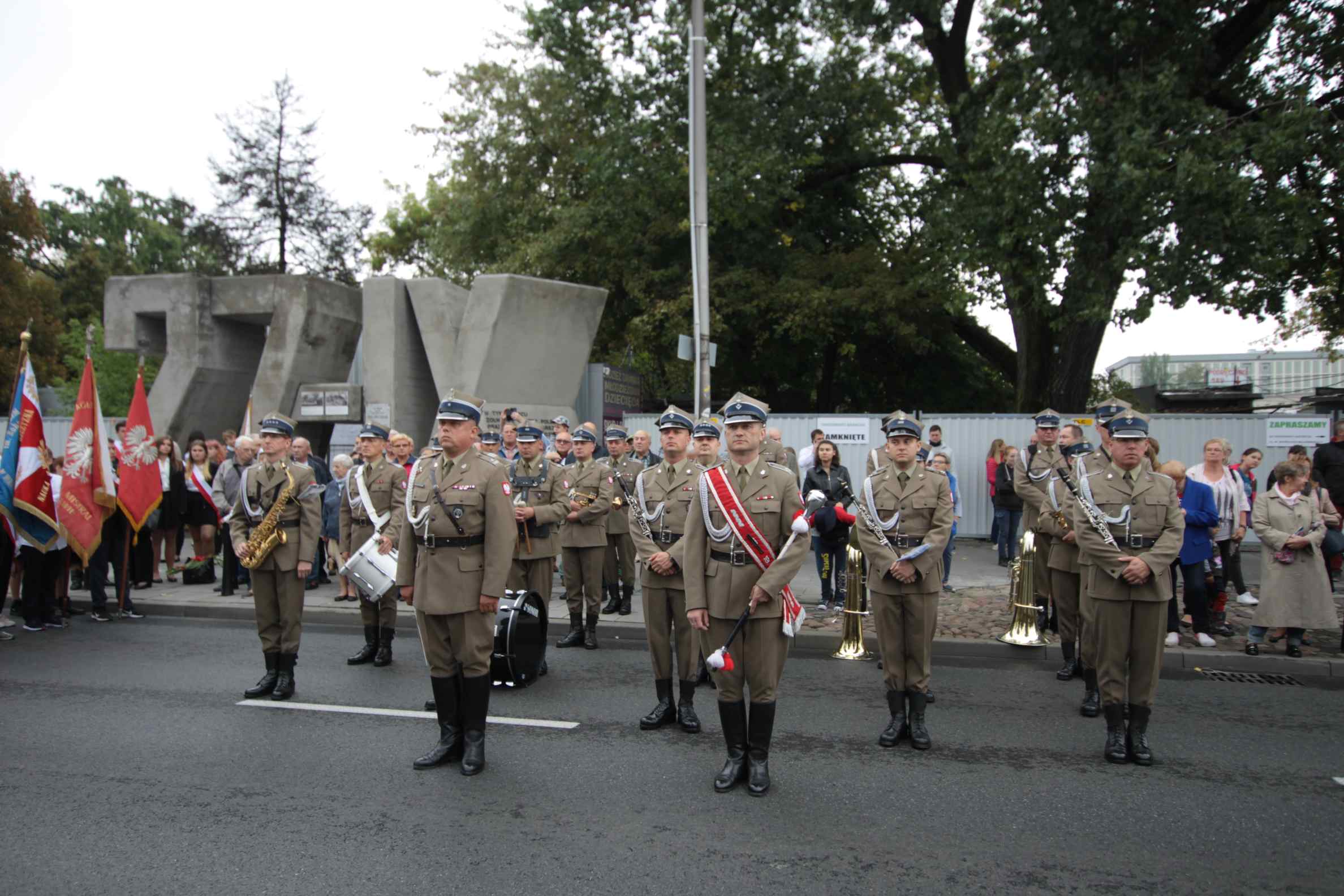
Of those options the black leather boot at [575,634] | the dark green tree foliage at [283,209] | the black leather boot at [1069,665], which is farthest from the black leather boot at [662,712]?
the dark green tree foliage at [283,209]

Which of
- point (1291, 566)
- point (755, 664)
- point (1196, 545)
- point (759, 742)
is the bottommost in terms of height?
point (759, 742)

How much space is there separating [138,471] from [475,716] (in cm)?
756

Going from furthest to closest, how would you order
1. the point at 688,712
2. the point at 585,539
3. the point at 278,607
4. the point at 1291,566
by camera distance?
the point at 585,539 < the point at 1291,566 < the point at 278,607 < the point at 688,712

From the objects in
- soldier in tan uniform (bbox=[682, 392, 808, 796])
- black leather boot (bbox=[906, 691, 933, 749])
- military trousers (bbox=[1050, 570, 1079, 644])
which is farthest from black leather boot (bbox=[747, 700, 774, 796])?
military trousers (bbox=[1050, 570, 1079, 644])

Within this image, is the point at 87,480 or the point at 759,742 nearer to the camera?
the point at 759,742

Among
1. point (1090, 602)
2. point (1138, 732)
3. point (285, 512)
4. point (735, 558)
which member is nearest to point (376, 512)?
point (285, 512)

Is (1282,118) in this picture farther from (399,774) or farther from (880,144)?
(399,774)

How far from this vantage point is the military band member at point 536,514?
8.20 m

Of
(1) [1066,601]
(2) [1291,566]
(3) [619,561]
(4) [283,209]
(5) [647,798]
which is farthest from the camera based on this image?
(4) [283,209]

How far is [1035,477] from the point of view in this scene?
8.45m

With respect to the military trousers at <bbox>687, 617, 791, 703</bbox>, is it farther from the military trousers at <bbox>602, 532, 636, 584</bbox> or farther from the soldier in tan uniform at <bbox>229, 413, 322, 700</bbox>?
the military trousers at <bbox>602, 532, 636, 584</bbox>

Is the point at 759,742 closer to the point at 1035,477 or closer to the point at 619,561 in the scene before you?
the point at 1035,477

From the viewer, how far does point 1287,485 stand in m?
8.48

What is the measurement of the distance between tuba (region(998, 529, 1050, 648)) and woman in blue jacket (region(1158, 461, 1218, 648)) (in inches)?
47.0
